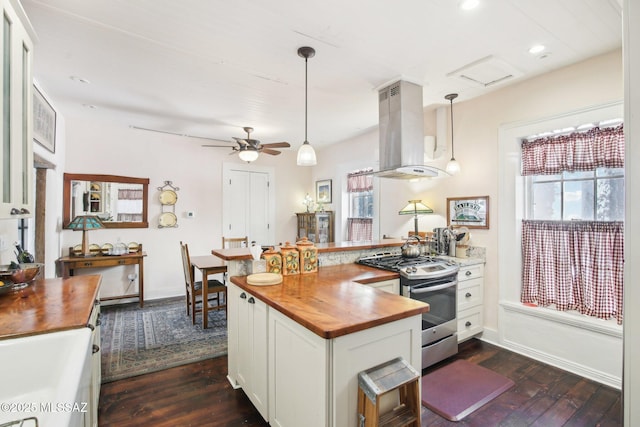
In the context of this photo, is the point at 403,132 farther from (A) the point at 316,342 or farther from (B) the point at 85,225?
(B) the point at 85,225

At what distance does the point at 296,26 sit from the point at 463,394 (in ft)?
9.85

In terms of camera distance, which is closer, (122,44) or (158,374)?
(122,44)

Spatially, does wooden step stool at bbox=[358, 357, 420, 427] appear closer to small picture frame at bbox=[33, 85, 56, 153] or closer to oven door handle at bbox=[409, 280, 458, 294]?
oven door handle at bbox=[409, 280, 458, 294]

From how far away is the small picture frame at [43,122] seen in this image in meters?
2.86

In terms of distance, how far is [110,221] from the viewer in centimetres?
444

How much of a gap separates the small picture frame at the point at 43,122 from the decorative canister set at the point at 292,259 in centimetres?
265

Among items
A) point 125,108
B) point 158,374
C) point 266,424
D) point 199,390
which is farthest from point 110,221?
point 266,424

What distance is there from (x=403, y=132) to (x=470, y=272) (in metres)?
1.63

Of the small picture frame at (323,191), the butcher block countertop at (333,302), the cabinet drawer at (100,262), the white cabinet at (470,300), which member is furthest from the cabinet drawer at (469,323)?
the cabinet drawer at (100,262)

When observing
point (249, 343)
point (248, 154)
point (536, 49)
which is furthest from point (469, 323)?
point (248, 154)

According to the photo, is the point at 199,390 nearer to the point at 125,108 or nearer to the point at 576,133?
the point at 125,108

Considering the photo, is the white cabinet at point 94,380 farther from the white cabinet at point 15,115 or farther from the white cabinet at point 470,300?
the white cabinet at point 470,300

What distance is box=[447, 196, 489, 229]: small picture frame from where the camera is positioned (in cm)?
327

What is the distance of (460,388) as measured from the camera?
2336 mm
